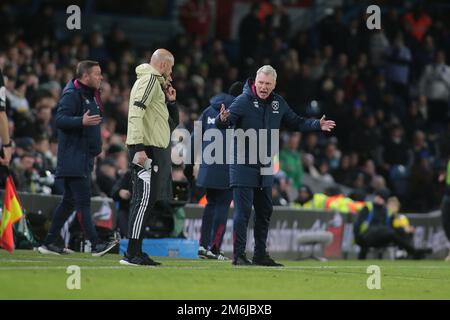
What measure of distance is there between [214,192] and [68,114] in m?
2.40

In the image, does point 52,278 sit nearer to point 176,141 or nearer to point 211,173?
point 211,173

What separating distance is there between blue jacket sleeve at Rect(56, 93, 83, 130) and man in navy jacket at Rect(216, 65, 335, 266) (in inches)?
74.9

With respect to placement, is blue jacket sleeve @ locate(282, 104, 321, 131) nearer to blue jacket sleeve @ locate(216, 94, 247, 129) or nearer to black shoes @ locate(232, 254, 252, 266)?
blue jacket sleeve @ locate(216, 94, 247, 129)

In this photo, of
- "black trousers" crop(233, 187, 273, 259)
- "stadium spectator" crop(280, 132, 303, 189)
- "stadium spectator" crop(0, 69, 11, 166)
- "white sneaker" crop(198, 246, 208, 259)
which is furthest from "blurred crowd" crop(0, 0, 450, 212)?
"stadium spectator" crop(0, 69, 11, 166)

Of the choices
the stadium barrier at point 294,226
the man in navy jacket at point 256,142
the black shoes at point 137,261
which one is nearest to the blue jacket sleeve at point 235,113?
the man in navy jacket at point 256,142

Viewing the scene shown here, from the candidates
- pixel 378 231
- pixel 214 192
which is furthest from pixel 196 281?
pixel 378 231

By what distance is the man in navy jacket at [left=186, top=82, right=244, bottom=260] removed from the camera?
51.2 feet

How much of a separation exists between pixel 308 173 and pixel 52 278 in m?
14.0

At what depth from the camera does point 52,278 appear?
11.1m

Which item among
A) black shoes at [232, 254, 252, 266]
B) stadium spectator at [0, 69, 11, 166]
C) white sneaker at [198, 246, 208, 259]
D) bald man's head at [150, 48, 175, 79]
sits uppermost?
bald man's head at [150, 48, 175, 79]

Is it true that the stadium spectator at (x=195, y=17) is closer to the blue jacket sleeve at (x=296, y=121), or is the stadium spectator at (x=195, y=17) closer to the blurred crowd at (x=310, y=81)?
the blurred crowd at (x=310, y=81)

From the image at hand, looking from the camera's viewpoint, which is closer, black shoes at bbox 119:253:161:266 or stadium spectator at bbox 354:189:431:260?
black shoes at bbox 119:253:161:266

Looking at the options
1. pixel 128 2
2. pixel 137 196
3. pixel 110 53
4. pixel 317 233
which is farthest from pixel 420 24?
pixel 137 196
